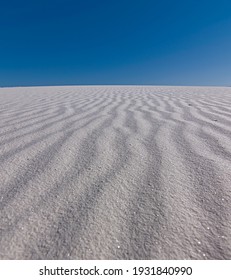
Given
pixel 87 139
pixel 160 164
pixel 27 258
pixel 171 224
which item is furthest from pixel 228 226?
pixel 87 139

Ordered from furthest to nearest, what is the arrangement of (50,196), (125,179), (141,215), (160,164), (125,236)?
(160,164), (125,179), (50,196), (141,215), (125,236)

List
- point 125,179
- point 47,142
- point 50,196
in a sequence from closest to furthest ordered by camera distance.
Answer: point 50,196, point 125,179, point 47,142

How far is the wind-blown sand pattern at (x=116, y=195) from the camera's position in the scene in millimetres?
853

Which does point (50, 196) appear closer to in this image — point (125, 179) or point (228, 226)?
point (125, 179)

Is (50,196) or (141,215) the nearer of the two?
(141,215)

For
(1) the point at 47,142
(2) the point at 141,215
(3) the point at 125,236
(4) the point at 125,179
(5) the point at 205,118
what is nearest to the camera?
(3) the point at 125,236

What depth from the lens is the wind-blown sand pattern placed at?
85 centimetres

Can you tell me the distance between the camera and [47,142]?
6.63 feet

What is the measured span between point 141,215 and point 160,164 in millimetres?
561

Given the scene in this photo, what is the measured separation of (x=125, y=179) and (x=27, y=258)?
67 cm

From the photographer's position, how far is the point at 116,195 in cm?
118

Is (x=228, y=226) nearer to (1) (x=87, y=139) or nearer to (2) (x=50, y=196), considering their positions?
(2) (x=50, y=196)
